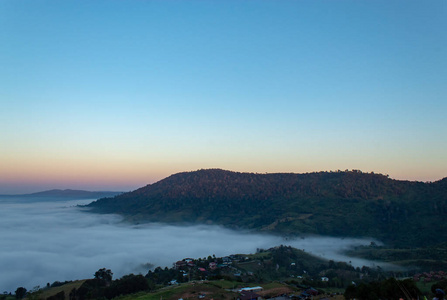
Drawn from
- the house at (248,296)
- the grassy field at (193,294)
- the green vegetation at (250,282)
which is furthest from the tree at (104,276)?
the house at (248,296)

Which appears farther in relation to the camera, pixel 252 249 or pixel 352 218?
pixel 352 218

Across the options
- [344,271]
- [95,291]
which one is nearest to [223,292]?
[95,291]

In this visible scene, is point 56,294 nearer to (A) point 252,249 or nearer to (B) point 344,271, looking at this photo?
(B) point 344,271

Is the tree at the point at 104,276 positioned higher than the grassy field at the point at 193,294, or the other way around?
the grassy field at the point at 193,294

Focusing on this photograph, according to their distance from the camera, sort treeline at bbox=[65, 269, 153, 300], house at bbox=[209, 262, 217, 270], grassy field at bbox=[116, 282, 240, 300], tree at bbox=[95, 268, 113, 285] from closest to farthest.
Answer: grassy field at bbox=[116, 282, 240, 300], treeline at bbox=[65, 269, 153, 300], tree at bbox=[95, 268, 113, 285], house at bbox=[209, 262, 217, 270]

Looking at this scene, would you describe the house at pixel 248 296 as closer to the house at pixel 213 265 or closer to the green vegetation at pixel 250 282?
the green vegetation at pixel 250 282

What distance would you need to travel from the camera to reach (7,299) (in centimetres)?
8081

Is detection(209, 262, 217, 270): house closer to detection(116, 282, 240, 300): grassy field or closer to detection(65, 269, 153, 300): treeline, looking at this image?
detection(65, 269, 153, 300): treeline

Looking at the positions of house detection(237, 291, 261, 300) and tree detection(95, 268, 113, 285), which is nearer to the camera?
house detection(237, 291, 261, 300)

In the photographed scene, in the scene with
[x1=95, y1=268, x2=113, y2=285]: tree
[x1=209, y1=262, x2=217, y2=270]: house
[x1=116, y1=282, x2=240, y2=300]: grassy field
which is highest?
[x1=116, y1=282, x2=240, y2=300]: grassy field

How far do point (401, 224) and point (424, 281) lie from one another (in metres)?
118

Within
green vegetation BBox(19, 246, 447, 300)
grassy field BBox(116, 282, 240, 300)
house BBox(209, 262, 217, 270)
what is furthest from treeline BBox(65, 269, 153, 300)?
house BBox(209, 262, 217, 270)

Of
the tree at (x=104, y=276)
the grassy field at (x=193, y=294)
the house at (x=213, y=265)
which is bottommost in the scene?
the tree at (x=104, y=276)

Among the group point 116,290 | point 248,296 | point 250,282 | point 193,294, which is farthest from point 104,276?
point 248,296
